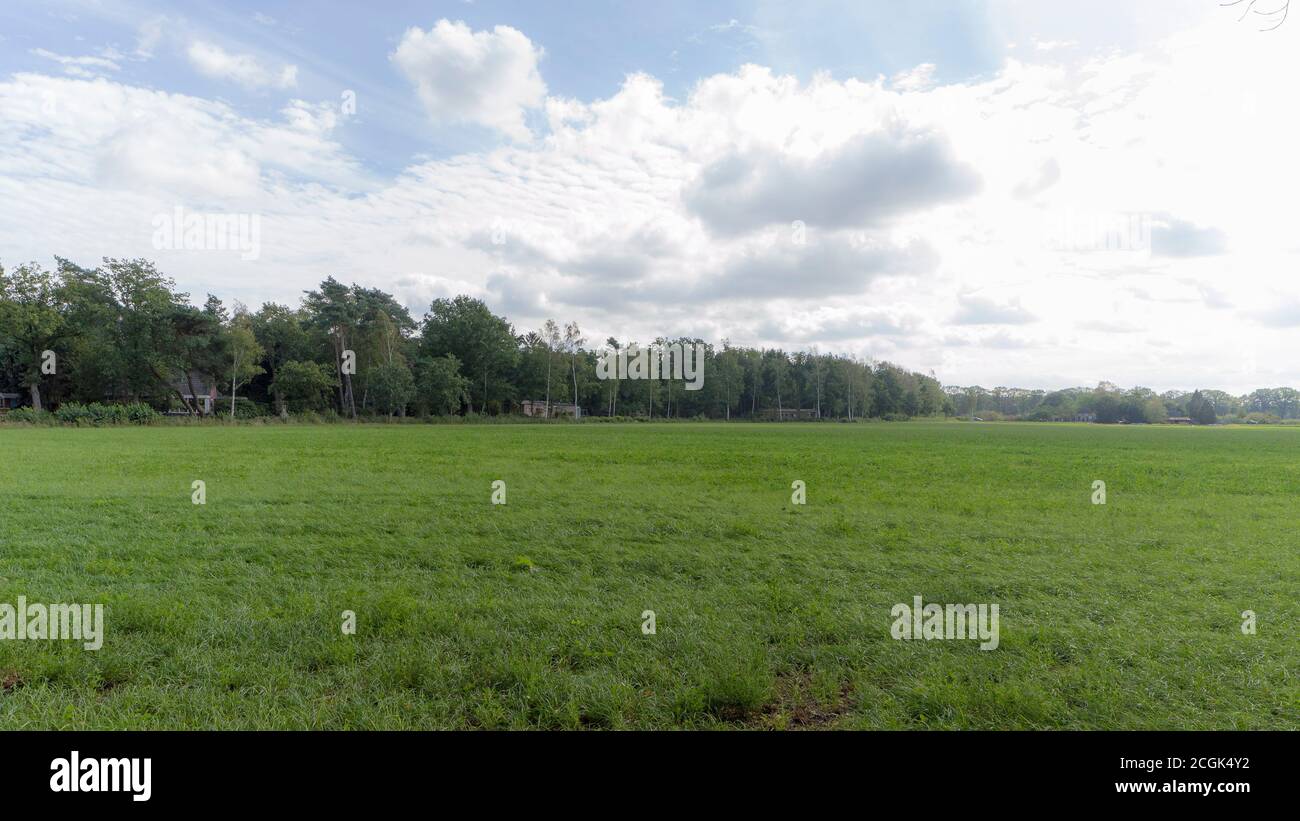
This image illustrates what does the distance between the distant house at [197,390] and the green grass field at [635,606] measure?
263 ft

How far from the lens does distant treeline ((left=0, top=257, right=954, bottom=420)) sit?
74188mm

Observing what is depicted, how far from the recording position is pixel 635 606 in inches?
283

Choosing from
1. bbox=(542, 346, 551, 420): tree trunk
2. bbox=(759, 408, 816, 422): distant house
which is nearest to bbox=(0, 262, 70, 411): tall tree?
bbox=(542, 346, 551, 420): tree trunk

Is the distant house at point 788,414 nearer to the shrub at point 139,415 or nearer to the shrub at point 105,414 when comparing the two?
the shrub at point 139,415

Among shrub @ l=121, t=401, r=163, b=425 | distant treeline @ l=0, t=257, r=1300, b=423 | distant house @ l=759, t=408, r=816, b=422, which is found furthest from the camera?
distant house @ l=759, t=408, r=816, b=422

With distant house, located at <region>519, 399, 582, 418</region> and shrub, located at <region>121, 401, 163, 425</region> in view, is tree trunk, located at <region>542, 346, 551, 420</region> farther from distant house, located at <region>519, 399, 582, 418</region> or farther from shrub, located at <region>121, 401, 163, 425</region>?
shrub, located at <region>121, 401, 163, 425</region>

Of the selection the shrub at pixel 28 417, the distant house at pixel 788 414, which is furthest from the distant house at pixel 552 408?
the shrub at pixel 28 417

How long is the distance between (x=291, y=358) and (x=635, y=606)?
336 feet

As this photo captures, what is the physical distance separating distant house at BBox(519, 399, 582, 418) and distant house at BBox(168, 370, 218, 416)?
47.8 metres

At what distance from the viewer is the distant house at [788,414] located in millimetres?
150750

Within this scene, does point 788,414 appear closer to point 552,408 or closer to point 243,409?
point 552,408
